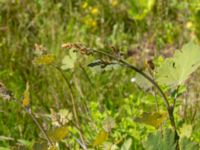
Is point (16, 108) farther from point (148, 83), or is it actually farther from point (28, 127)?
point (148, 83)

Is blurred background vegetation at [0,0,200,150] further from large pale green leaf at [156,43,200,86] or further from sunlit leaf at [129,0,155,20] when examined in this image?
large pale green leaf at [156,43,200,86]

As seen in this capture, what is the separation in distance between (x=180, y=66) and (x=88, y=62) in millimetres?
946

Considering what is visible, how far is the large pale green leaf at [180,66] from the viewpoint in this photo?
87 centimetres

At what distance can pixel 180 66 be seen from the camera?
88cm

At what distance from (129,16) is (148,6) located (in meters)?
0.18

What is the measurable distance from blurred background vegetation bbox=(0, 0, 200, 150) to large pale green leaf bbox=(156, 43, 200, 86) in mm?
248

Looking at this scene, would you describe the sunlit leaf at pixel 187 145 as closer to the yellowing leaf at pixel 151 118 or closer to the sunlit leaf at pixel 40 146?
the yellowing leaf at pixel 151 118

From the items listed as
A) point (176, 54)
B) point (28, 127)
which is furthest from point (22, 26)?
point (176, 54)

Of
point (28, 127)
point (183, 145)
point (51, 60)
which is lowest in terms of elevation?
point (28, 127)

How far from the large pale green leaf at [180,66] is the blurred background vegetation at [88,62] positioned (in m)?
0.25

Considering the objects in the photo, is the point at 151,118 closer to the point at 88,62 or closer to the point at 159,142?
the point at 159,142

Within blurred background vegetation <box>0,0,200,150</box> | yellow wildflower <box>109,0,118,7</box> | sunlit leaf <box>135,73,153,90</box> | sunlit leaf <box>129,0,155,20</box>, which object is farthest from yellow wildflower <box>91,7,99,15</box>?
sunlit leaf <box>135,73,153,90</box>

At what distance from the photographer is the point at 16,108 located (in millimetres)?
2121

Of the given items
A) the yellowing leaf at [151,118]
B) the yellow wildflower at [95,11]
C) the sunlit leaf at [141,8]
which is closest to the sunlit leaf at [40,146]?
the yellowing leaf at [151,118]
